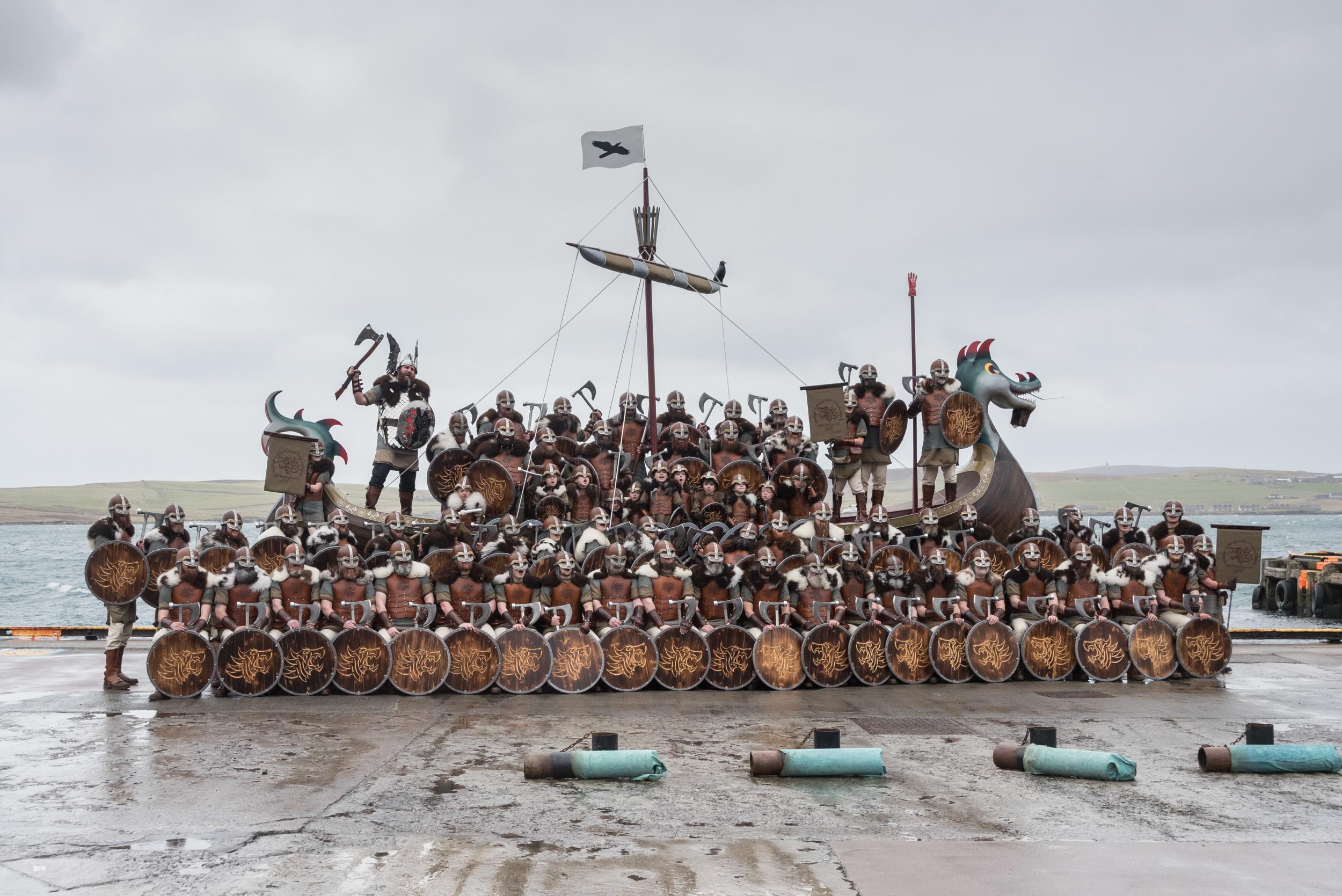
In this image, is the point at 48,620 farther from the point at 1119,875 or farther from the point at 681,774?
the point at 1119,875

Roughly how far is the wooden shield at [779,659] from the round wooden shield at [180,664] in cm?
667

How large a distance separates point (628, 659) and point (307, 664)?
12.7 feet

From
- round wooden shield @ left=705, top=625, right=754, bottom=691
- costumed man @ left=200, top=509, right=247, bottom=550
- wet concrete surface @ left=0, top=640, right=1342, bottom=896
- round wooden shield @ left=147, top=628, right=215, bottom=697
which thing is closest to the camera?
wet concrete surface @ left=0, top=640, right=1342, bottom=896

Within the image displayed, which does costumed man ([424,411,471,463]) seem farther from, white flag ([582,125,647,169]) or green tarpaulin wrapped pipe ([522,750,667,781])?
green tarpaulin wrapped pipe ([522,750,667,781])

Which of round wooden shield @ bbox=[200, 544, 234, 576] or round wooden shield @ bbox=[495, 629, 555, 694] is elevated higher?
round wooden shield @ bbox=[200, 544, 234, 576]

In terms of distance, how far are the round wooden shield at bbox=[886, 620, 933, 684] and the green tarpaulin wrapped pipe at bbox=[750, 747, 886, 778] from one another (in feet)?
17.5

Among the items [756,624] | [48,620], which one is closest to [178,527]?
[756,624]

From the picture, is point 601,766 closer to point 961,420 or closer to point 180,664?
point 180,664

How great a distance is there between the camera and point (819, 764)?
9297mm

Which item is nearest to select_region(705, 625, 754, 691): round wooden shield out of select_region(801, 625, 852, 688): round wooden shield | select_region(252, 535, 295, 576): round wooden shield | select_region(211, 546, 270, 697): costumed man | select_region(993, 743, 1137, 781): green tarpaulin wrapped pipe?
select_region(801, 625, 852, 688): round wooden shield

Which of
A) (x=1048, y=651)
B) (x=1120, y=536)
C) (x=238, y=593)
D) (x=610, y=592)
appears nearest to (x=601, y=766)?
(x=610, y=592)

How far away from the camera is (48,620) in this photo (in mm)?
46188

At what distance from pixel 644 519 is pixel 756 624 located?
2.44 m

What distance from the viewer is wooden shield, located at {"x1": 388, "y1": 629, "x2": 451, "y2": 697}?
1378 centimetres
